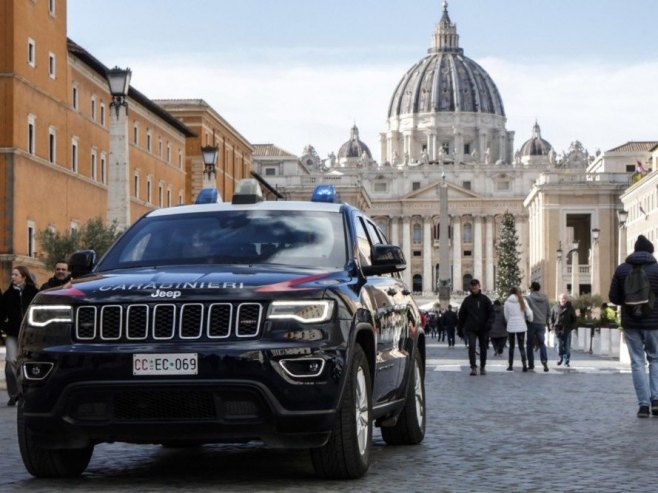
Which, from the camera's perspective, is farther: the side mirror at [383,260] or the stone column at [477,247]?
the stone column at [477,247]

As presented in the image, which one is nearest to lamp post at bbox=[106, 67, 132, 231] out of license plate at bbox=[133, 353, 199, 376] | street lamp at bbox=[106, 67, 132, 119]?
street lamp at bbox=[106, 67, 132, 119]

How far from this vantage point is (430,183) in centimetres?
19425

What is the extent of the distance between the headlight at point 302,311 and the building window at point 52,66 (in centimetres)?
4104

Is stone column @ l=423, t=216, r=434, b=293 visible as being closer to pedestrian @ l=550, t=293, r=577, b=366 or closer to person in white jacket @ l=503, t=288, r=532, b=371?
pedestrian @ l=550, t=293, r=577, b=366

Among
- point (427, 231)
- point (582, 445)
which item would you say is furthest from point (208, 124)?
point (427, 231)

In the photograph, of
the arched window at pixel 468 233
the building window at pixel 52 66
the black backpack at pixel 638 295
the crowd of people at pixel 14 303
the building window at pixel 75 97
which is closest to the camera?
the black backpack at pixel 638 295

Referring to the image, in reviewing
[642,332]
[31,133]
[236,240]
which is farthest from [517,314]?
[31,133]

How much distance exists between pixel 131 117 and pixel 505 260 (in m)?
98.3

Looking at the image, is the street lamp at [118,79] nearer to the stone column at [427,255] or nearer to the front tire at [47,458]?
the front tire at [47,458]

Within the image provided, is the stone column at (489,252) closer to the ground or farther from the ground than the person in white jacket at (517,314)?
farther from the ground

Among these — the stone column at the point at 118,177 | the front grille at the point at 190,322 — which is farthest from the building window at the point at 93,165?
the front grille at the point at 190,322

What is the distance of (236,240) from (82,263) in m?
0.96

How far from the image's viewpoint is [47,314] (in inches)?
336

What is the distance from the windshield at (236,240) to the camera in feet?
30.7
